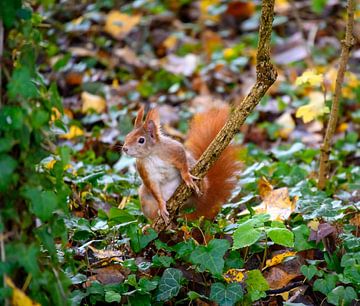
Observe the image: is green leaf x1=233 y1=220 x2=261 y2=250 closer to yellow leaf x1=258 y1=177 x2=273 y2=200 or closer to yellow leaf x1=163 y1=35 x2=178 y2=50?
yellow leaf x1=258 y1=177 x2=273 y2=200

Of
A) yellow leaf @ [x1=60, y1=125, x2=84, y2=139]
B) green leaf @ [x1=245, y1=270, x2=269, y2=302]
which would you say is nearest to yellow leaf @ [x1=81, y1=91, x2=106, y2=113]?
yellow leaf @ [x1=60, y1=125, x2=84, y2=139]

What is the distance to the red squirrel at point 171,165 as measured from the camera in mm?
3299

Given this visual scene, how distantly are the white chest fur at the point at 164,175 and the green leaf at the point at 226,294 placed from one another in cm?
79

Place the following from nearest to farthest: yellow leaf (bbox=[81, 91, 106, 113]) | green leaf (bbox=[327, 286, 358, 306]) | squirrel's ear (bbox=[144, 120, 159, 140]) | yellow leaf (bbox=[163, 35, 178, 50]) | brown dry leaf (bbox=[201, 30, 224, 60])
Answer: green leaf (bbox=[327, 286, 358, 306]) < squirrel's ear (bbox=[144, 120, 159, 140]) < yellow leaf (bbox=[81, 91, 106, 113]) < brown dry leaf (bbox=[201, 30, 224, 60]) < yellow leaf (bbox=[163, 35, 178, 50])

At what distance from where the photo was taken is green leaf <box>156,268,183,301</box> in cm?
268

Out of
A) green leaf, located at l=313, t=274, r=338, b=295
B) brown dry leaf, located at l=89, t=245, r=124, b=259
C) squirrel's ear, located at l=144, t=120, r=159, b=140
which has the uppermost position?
squirrel's ear, located at l=144, t=120, r=159, b=140

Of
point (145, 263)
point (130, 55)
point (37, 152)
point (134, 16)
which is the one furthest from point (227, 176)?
point (134, 16)

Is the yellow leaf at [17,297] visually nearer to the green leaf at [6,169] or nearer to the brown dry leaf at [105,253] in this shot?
the green leaf at [6,169]

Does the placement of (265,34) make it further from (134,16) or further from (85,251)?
(134,16)

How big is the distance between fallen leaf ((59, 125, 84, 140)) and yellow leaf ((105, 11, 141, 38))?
205 centimetres

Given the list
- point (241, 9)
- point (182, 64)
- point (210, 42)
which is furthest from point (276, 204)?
point (241, 9)

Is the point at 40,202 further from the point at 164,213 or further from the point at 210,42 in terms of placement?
the point at 210,42

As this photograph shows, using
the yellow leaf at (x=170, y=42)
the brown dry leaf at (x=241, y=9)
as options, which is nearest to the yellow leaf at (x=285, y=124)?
the yellow leaf at (x=170, y=42)

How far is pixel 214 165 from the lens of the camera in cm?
345
